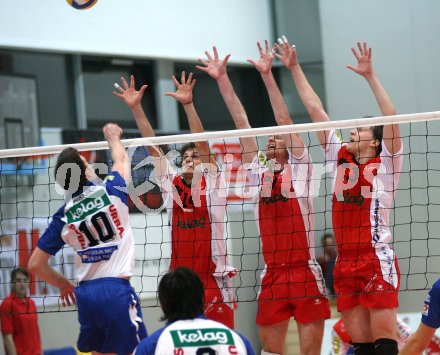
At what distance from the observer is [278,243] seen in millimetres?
7711

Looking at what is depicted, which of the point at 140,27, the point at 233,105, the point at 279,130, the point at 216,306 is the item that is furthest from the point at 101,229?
the point at 140,27

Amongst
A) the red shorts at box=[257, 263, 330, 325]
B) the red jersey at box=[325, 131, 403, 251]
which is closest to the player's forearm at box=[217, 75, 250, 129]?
the red jersey at box=[325, 131, 403, 251]

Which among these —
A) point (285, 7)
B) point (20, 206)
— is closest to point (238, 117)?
point (20, 206)

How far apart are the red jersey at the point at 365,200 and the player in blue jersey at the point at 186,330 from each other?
2.80m

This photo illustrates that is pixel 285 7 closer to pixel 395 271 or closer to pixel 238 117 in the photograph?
pixel 238 117

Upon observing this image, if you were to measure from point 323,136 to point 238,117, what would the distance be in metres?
0.79

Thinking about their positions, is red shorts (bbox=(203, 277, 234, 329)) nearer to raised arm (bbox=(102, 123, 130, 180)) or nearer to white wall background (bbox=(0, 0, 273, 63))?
raised arm (bbox=(102, 123, 130, 180))

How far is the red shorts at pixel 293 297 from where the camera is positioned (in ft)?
24.6

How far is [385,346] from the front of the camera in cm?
711

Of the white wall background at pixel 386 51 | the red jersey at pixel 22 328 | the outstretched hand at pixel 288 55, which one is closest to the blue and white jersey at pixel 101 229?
the outstretched hand at pixel 288 55

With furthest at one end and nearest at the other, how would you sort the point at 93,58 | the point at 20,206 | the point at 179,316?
the point at 93,58
the point at 20,206
the point at 179,316

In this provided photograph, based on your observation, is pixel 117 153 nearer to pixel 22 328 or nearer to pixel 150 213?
pixel 22 328

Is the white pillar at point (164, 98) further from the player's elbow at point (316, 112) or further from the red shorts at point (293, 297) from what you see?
the red shorts at point (293, 297)

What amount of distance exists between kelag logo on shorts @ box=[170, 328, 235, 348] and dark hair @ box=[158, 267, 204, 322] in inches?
4.1
